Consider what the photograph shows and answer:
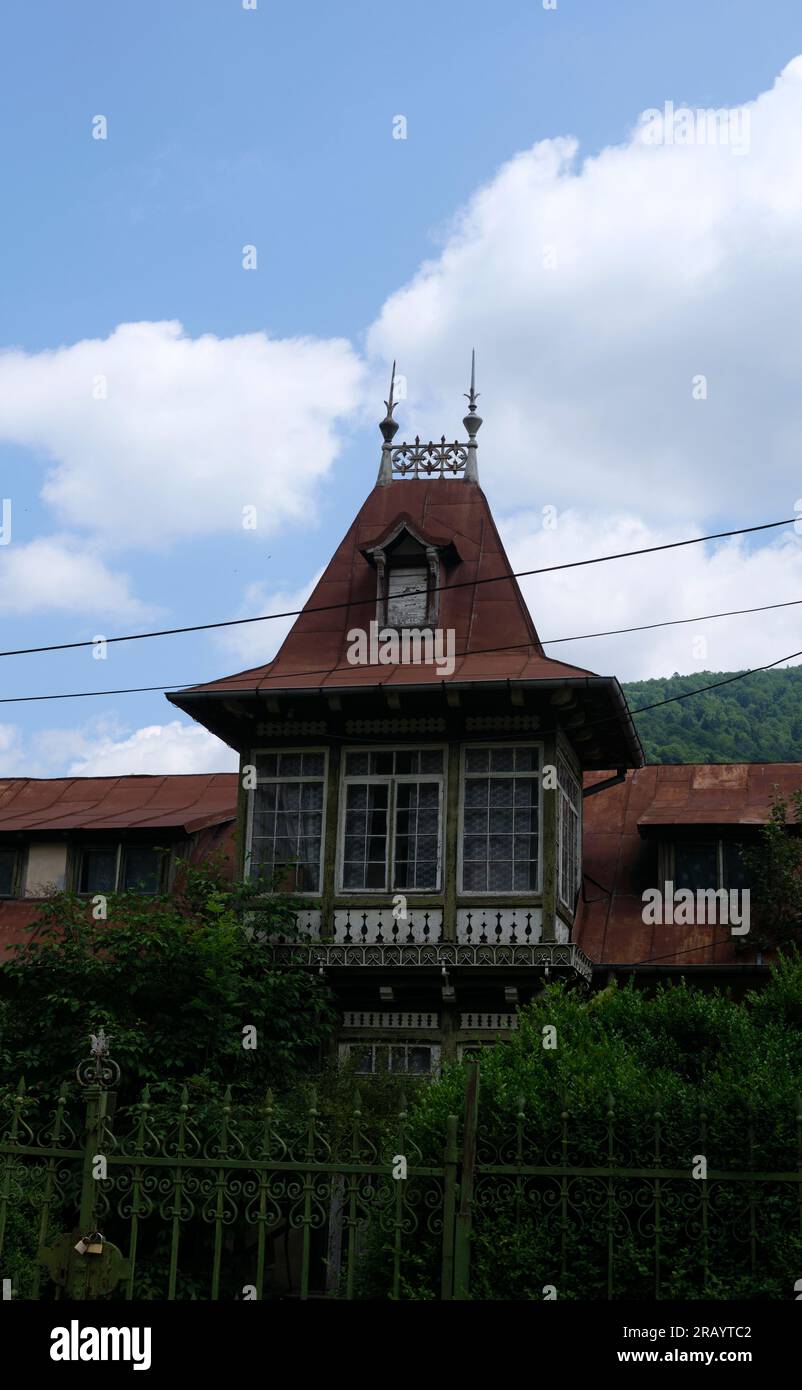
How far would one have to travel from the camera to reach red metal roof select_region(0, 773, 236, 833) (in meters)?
22.4

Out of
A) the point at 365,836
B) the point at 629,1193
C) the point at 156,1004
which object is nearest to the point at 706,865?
the point at 365,836

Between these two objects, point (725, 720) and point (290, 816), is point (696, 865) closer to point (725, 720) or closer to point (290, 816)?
point (290, 816)

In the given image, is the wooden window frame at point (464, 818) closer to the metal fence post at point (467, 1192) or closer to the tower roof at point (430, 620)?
the tower roof at point (430, 620)

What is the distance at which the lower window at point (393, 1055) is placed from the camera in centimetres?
1841

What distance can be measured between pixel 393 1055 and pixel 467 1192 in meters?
9.51

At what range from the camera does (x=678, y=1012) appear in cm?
1102

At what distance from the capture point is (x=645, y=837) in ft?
67.3

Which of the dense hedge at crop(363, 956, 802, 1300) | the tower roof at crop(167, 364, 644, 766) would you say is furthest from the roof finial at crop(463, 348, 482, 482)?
the dense hedge at crop(363, 956, 802, 1300)

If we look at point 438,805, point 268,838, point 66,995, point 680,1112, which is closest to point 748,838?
point 438,805

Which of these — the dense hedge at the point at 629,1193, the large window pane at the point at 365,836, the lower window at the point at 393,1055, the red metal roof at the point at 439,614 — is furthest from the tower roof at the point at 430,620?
the dense hedge at the point at 629,1193

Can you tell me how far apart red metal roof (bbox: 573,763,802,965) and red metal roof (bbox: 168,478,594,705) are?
302cm

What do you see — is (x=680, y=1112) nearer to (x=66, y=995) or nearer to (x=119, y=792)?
(x=66, y=995)
